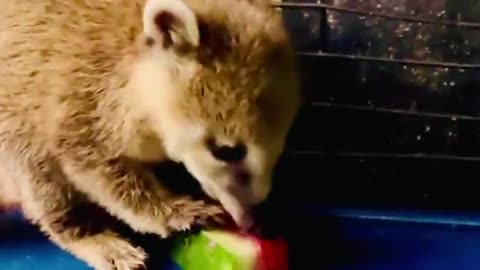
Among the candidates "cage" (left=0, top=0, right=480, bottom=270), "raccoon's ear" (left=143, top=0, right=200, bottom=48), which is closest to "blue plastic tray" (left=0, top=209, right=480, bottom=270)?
"cage" (left=0, top=0, right=480, bottom=270)

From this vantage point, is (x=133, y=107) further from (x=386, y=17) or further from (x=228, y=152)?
(x=386, y=17)

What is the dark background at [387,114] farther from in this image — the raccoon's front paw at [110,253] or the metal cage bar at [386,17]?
the raccoon's front paw at [110,253]

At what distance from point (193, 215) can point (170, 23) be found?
0.18 m

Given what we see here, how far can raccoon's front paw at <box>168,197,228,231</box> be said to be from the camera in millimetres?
1105

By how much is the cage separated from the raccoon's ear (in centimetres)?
18

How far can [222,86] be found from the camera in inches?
39.9

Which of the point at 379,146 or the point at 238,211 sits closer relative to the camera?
the point at 238,211

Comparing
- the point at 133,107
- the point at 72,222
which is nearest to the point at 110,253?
the point at 72,222

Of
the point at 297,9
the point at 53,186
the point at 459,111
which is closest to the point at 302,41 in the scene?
the point at 297,9

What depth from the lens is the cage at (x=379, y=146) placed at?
117cm

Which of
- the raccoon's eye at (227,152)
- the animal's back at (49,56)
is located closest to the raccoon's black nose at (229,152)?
the raccoon's eye at (227,152)

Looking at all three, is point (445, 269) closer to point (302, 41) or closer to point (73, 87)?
point (302, 41)

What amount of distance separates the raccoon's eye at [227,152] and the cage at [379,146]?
0.15 meters

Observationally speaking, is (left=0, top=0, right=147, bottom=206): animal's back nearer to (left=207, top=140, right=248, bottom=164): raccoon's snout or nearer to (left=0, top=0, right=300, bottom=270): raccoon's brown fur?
(left=0, top=0, right=300, bottom=270): raccoon's brown fur
